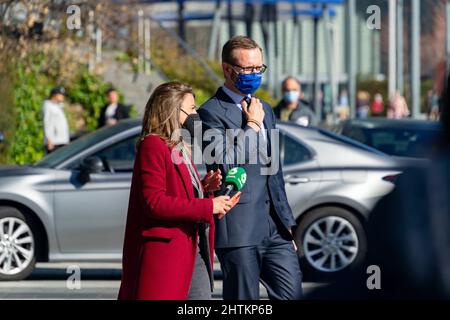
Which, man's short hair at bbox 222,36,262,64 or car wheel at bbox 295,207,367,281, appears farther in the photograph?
car wheel at bbox 295,207,367,281

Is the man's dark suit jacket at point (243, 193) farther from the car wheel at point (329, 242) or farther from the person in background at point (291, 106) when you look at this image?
the person in background at point (291, 106)

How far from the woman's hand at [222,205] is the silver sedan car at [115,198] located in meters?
5.13

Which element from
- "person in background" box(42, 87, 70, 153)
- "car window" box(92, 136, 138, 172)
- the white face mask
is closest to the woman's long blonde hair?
"car window" box(92, 136, 138, 172)

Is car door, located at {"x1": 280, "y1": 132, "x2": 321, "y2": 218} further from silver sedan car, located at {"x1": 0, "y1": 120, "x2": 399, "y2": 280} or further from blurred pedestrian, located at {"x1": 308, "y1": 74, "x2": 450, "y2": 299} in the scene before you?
blurred pedestrian, located at {"x1": 308, "y1": 74, "x2": 450, "y2": 299}

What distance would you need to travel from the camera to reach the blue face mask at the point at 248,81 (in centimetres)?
684

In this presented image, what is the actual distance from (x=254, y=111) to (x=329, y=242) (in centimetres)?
520

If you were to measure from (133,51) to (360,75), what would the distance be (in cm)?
3685

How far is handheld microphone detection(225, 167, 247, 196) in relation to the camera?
6.52 m

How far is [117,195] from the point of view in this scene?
37.6 feet

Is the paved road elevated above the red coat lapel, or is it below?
below

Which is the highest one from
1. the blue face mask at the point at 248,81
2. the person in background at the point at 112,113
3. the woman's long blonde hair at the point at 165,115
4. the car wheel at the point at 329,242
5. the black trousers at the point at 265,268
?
the person in background at the point at 112,113

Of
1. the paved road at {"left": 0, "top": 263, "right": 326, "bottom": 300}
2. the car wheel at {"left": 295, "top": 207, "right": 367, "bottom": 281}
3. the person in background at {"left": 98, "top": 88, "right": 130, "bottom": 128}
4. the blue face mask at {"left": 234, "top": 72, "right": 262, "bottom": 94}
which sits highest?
the person in background at {"left": 98, "top": 88, "right": 130, "bottom": 128}

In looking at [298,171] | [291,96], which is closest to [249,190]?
[298,171]

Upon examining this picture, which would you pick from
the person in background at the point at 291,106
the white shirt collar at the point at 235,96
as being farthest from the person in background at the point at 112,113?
the white shirt collar at the point at 235,96
